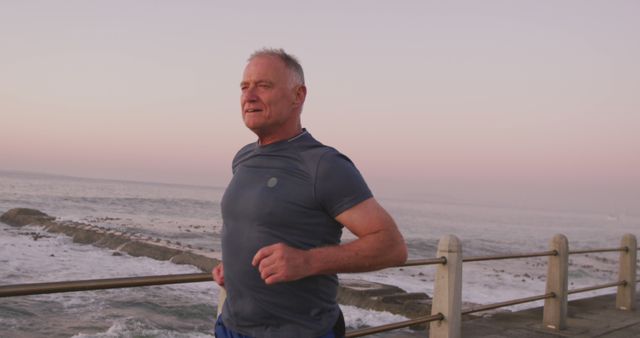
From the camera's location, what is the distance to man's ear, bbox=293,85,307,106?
2021 mm

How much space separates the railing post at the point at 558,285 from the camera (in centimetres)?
720

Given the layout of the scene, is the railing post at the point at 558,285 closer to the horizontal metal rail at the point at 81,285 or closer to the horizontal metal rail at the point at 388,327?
the horizontal metal rail at the point at 388,327

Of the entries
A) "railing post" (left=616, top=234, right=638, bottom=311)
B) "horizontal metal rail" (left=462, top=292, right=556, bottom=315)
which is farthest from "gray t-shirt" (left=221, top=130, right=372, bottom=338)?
"railing post" (left=616, top=234, right=638, bottom=311)

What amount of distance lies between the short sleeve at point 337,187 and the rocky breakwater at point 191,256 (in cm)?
1300

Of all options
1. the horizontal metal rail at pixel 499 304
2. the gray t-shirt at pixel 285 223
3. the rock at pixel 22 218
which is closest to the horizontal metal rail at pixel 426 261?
the horizontal metal rail at pixel 499 304

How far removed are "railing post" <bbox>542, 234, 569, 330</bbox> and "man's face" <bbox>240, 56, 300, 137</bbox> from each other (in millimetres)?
6105

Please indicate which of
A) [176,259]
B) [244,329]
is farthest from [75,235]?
[244,329]

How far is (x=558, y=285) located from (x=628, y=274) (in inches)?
95.9

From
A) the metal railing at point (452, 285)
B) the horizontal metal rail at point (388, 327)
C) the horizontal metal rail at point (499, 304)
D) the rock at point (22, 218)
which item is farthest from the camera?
the rock at point (22, 218)

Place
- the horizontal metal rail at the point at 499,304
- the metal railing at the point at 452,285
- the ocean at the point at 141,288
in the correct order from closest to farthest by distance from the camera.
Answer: the metal railing at the point at 452,285, the horizontal metal rail at the point at 499,304, the ocean at the point at 141,288

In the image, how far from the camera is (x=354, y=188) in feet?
5.93

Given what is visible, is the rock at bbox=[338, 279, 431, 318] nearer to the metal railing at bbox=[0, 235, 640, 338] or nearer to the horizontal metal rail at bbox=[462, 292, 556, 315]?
the metal railing at bbox=[0, 235, 640, 338]

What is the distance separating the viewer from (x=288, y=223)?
185cm

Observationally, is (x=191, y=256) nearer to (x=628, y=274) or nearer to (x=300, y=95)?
(x=628, y=274)
